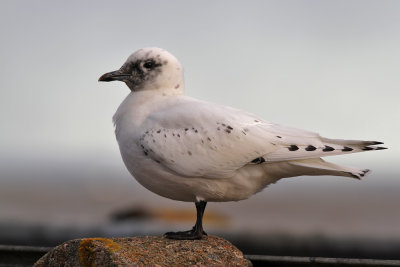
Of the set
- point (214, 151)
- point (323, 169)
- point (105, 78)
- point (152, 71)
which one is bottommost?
point (323, 169)

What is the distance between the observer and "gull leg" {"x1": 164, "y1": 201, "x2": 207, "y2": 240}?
6996 millimetres

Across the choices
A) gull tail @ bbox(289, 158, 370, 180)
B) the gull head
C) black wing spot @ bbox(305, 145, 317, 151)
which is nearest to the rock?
gull tail @ bbox(289, 158, 370, 180)

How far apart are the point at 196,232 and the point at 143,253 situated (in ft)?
3.00

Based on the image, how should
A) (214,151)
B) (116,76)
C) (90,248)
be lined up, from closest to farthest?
(90,248)
(214,151)
(116,76)

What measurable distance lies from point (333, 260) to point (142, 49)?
330 cm

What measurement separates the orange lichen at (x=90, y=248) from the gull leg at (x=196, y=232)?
93cm

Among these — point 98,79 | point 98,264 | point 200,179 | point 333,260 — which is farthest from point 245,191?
point 98,79

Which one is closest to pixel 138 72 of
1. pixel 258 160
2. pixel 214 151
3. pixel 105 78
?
pixel 105 78

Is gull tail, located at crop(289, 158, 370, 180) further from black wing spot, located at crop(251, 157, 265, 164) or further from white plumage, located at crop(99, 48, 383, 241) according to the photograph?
black wing spot, located at crop(251, 157, 265, 164)

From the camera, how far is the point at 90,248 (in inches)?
243

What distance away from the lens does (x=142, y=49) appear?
24.1 ft

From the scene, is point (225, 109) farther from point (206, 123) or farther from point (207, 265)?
point (207, 265)

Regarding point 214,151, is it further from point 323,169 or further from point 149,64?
point 149,64

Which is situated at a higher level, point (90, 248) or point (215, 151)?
point (215, 151)
